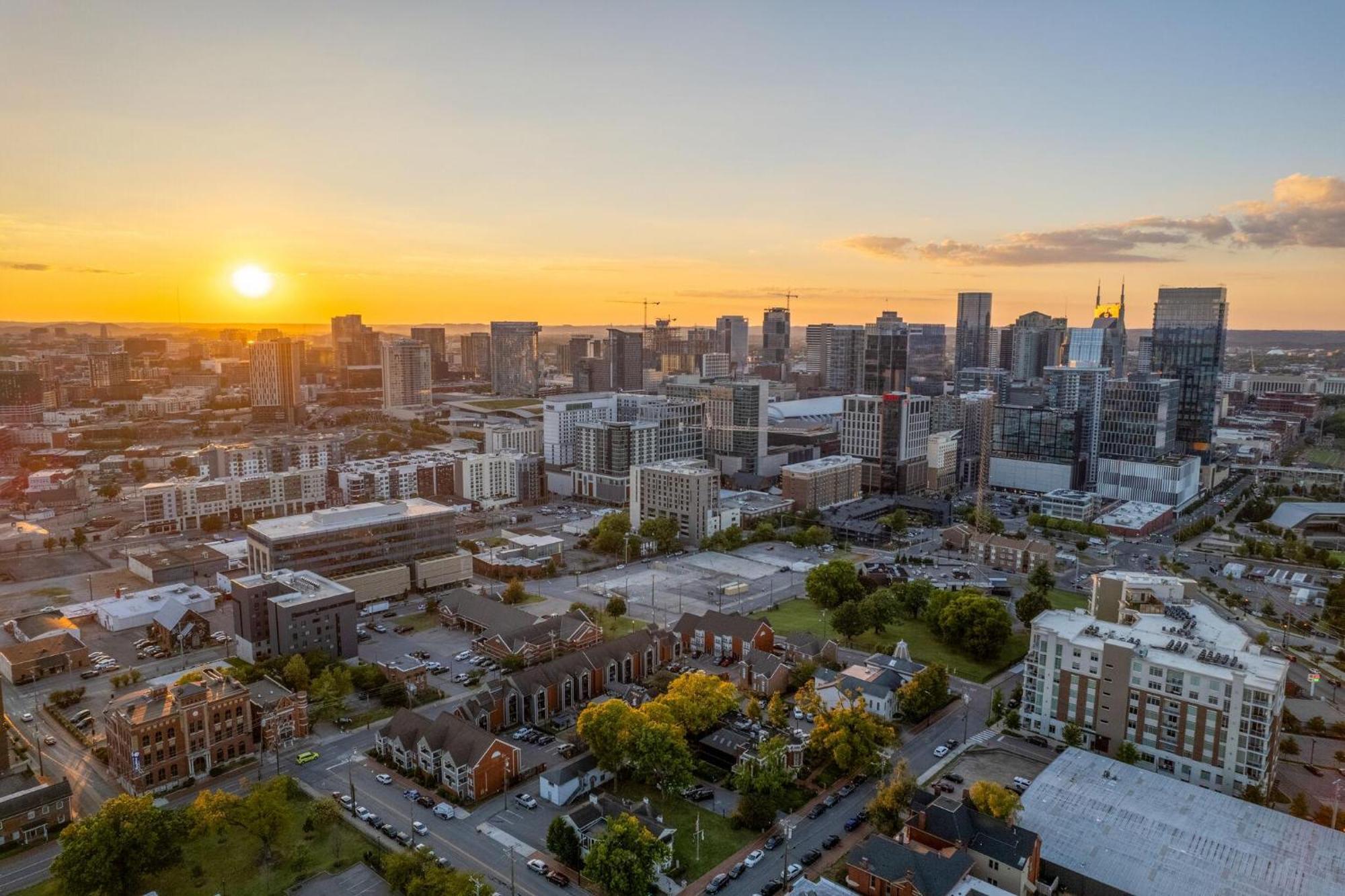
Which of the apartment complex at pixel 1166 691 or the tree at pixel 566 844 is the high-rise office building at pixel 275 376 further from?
the apartment complex at pixel 1166 691

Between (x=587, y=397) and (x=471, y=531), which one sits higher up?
(x=587, y=397)

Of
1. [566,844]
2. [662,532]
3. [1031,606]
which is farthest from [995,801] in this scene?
[662,532]

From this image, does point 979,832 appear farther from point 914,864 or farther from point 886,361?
point 886,361

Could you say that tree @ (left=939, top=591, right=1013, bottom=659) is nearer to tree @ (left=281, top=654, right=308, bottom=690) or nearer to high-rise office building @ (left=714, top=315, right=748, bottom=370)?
tree @ (left=281, top=654, right=308, bottom=690)

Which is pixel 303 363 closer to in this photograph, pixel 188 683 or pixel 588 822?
pixel 188 683

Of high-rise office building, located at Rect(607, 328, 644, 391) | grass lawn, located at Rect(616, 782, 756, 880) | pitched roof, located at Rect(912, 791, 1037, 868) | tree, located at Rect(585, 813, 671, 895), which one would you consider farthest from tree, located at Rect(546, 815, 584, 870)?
high-rise office building, located at Rect(607, 328, 644, 391)

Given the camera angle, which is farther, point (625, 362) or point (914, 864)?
point (625, 362)

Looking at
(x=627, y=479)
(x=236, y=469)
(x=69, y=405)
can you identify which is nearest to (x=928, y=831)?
(x=627, y=479)
